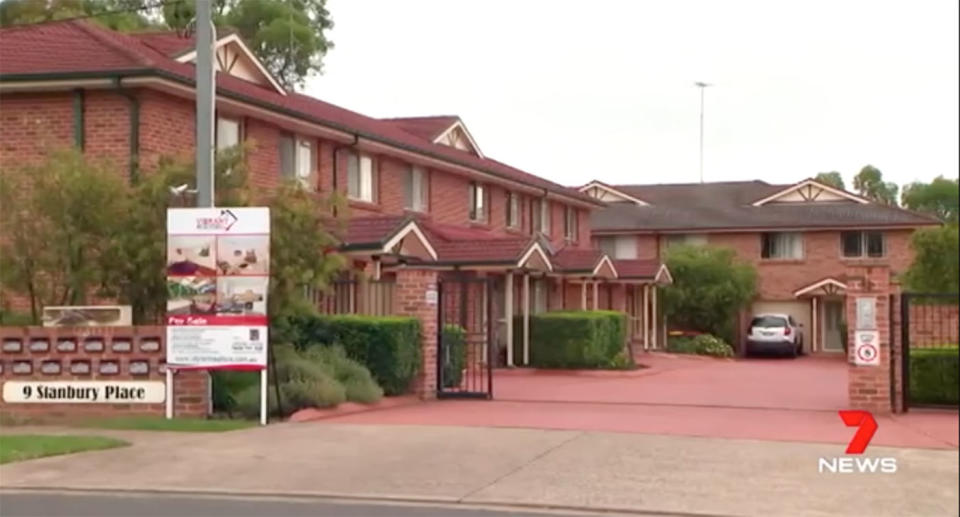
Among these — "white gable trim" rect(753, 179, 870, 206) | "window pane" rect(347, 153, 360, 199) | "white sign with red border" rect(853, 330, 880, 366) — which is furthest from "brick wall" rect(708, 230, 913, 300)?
"white sign with red border" rect(853, 330, 880, 366)

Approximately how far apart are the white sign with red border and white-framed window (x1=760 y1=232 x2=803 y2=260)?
31.2m

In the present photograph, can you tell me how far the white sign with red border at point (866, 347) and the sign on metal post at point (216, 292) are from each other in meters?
8.00

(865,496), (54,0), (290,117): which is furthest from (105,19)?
(865,496)

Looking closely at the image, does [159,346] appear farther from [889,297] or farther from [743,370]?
[743,370]

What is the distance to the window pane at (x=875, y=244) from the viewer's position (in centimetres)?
4528

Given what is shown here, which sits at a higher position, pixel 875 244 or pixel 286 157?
pixel 286 157

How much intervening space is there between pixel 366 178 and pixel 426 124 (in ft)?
26.1

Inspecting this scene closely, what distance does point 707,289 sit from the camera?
4381cm

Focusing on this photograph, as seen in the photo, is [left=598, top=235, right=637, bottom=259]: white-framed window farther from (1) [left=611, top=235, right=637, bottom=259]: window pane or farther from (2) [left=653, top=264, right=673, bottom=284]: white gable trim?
(2) [left=653, top=264, right=673, bottom=284]: white gable trim

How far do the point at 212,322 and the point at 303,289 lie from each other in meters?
2.29

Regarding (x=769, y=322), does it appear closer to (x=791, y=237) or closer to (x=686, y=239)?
(x=791, y=237)

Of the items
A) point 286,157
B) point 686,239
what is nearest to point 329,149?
point 286,157

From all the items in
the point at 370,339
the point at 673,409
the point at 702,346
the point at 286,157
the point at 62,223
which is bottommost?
the point at 702,346

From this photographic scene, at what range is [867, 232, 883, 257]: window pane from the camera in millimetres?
45281
